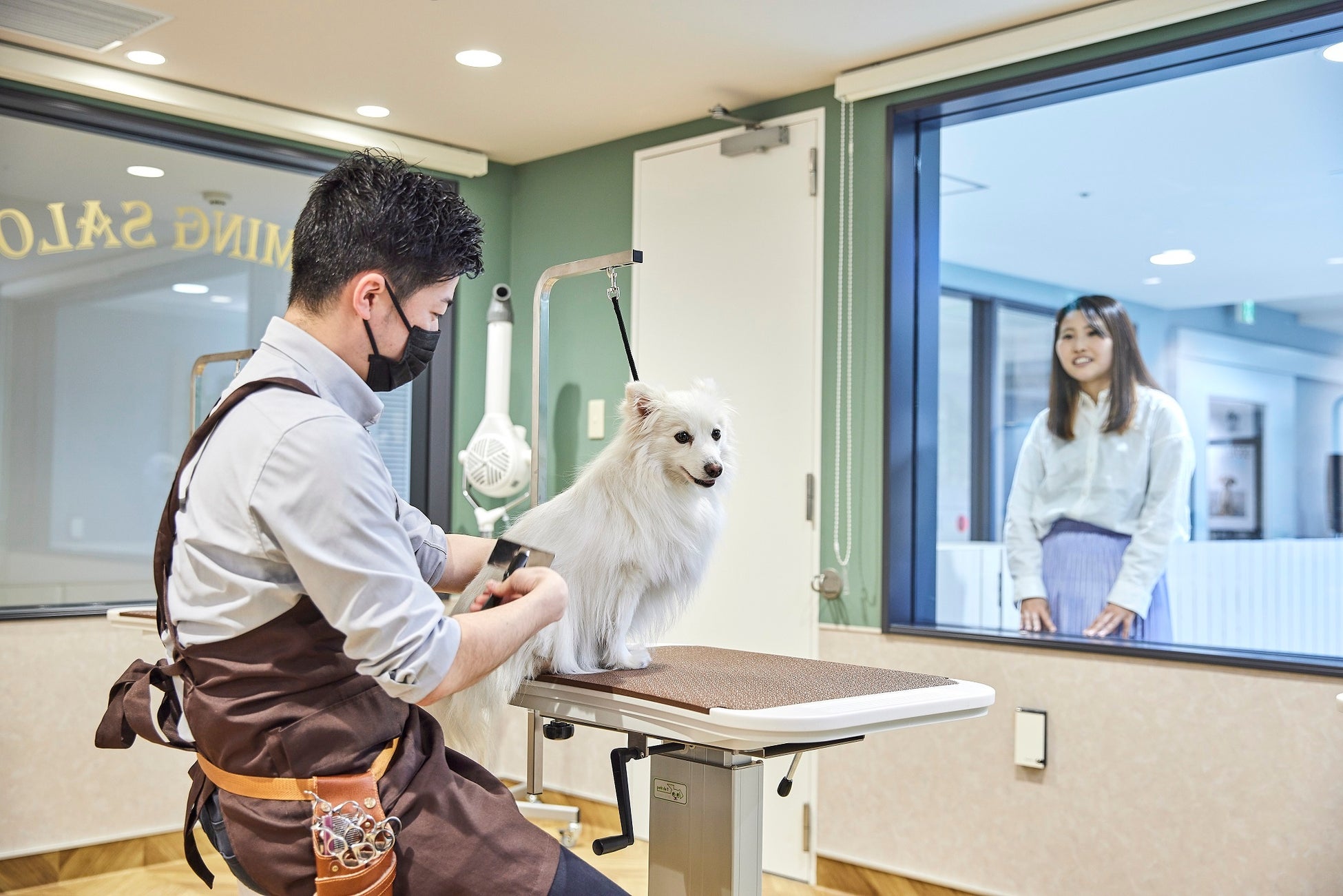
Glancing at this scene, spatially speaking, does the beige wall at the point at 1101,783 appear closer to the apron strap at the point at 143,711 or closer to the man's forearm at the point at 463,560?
the man's forearm at the point at 463,560

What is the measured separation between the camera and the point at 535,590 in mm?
1448

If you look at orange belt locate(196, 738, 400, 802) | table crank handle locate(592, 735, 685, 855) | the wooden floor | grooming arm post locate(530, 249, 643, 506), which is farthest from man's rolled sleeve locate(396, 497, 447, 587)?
the wooden floor

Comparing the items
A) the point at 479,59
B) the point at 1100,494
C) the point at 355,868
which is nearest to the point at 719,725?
the point at 355,868

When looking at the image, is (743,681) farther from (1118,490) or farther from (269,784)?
(1118,490)

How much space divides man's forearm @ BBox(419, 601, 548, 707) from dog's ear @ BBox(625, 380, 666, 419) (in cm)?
83

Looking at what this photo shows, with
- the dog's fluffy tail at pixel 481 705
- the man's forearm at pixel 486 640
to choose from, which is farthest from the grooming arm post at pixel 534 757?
the man's forearm at pixel 486 640

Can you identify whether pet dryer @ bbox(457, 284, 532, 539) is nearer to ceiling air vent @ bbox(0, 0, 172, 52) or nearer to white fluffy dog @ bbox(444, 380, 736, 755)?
ceiling air vent @ bbox(0, 0, 172, 52)

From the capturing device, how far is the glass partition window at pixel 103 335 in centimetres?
357

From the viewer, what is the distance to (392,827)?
1.32 m

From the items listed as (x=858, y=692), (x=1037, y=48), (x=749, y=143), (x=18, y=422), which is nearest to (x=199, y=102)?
(x=18, y=422)

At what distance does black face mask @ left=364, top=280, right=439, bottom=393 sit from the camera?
145cm

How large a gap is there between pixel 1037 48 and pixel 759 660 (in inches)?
76.8

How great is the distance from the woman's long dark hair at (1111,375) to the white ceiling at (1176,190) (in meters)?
0.44

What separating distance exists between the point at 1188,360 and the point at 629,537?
2.78 metres
